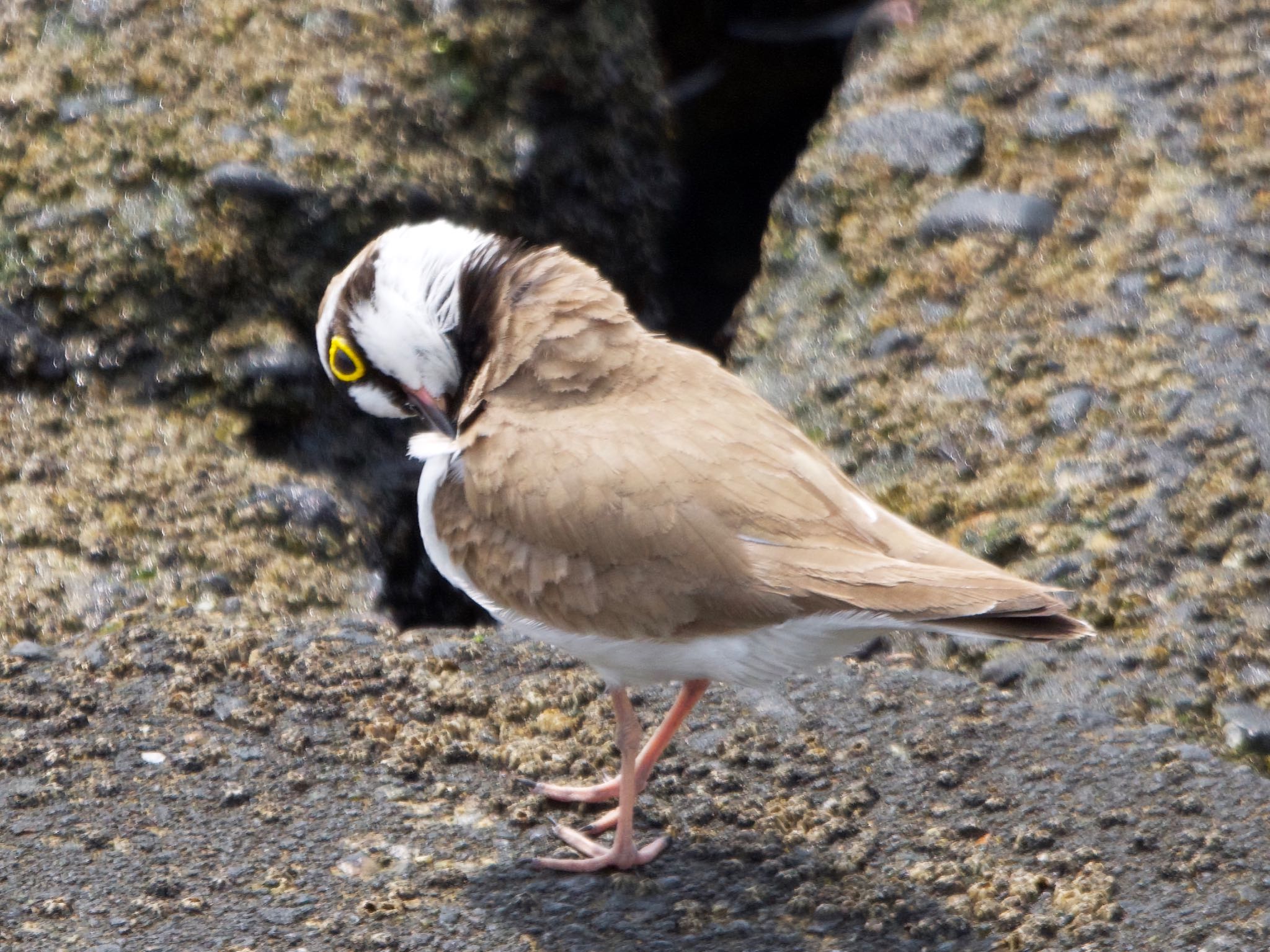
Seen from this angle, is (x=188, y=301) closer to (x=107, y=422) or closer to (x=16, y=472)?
(x=107, y=422)

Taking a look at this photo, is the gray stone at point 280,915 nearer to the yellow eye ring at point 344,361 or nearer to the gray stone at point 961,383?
the yellow eye ring at point 344,361

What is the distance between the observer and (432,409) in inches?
185

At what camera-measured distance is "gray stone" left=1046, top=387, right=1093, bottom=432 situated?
578 centimetres

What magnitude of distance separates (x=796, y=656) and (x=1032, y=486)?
6.81 feet

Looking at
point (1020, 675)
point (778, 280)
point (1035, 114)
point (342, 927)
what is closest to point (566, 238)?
point (778, 280)

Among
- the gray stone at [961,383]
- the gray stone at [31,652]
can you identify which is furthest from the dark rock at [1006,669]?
the gray stone at [31,652]

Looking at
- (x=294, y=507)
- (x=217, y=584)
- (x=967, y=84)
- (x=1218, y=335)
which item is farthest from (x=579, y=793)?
(x=967, y=84)

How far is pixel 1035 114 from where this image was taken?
7090 millimetres

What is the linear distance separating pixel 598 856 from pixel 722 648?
0.74 metres

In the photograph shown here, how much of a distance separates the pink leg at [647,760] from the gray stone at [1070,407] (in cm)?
223

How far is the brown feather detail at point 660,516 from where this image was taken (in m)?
3.70

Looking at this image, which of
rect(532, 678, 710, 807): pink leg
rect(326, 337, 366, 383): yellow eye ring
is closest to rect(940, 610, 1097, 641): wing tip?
rect(532, 678, 710, 807): pink leg

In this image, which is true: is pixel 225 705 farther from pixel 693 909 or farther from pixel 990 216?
pixel 990 216

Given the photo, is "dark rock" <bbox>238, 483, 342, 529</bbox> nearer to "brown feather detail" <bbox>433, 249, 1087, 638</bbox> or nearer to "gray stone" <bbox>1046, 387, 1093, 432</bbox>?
"brown feather detail" <bbox>433, 249, 1087, 638</bbox>
